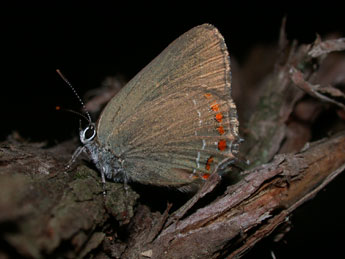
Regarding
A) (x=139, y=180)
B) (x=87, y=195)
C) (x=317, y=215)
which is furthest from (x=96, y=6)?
(x=317, y=215)

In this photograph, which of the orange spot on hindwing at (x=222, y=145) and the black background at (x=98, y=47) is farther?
the black background at (x=98, y=47)

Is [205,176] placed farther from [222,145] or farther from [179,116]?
[179,116]

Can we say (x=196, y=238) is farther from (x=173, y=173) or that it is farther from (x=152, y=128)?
(x=152, y=128)

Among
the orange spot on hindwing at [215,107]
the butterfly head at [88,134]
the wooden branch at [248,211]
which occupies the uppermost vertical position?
the butterfly head at [88,134]

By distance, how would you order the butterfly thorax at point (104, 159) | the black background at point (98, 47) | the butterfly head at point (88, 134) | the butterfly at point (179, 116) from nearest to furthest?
the butterfly at point (179, 116) < the butterfly thorax at point (104, 159) < the butterfly head at point (88, 134) < the black background at point (98, 47)

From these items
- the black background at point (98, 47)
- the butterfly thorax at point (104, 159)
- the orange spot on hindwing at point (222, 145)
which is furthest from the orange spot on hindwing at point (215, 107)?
the black background at point (98, 47)

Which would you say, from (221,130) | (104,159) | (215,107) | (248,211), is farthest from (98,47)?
(248,211)

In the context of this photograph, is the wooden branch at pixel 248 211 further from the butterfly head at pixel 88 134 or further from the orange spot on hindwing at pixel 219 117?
the butterfly head at pixel 88 134
